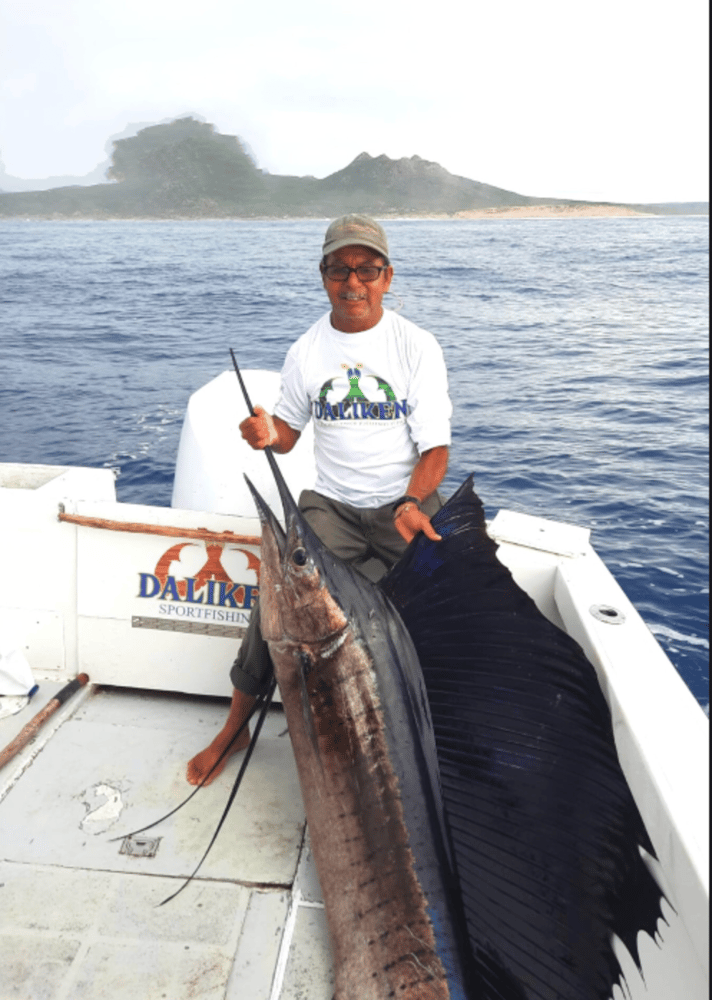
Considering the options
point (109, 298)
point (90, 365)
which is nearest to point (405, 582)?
point (90, 365)

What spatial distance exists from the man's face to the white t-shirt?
0.03 metres

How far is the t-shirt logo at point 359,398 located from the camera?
1915 mm

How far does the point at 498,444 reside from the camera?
26.0 ft

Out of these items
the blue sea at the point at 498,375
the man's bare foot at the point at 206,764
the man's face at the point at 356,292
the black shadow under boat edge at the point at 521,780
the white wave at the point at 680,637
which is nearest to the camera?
the black shadow under boat edge at the point at 521,780

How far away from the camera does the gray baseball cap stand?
1.78 metres

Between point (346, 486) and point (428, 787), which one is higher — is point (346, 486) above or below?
above

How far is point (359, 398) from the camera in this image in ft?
6.31

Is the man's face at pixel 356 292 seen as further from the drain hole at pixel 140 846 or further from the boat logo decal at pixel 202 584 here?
the drain hole at pixel 140 846

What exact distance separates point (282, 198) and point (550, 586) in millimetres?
75589

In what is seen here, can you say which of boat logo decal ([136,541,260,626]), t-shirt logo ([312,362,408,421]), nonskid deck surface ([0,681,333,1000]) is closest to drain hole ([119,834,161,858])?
nonskid deck surface ([0,681,333,1000])

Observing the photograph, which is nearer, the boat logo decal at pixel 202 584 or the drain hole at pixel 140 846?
the drain hole at pixel 140 846

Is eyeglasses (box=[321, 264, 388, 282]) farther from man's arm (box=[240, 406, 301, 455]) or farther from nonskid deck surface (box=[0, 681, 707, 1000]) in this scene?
nonskid deck surface (box=[0, 681, 707, 1000])

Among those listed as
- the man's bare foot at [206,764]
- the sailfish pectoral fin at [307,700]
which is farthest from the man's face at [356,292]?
the man's bare foot at [206,764]

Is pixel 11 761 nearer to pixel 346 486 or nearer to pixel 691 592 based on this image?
pixel 346 486
